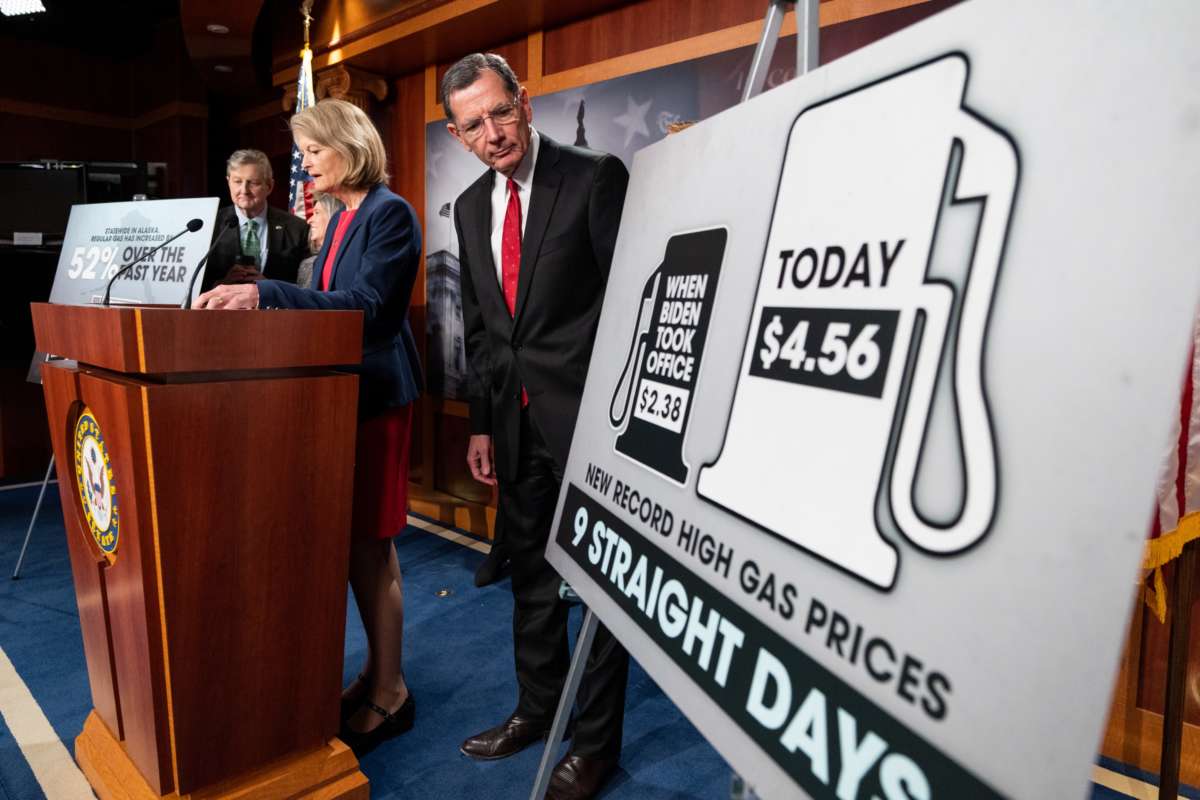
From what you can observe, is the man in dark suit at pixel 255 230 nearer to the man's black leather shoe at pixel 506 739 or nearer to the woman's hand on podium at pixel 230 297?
the woman's hand on podium at pixel 230 297

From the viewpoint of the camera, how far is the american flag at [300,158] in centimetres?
359

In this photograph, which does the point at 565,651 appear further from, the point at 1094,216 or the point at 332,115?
the point at 1094,216

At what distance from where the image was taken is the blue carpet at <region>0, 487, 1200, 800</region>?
65.5 inches

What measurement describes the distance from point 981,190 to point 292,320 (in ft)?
3.71

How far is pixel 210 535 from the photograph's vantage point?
4.10ft

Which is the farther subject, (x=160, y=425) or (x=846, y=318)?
(x=160, y=425)

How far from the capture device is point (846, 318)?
61cm

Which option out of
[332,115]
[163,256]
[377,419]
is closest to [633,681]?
[377,419]

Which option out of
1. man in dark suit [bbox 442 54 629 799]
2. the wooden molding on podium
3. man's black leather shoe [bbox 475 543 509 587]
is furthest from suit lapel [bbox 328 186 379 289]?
man's black leather shoe [bbox 475 543 509 587]

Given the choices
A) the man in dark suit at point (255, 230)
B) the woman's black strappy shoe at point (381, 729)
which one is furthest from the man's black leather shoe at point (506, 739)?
the man in dark suit at point (255, 230)

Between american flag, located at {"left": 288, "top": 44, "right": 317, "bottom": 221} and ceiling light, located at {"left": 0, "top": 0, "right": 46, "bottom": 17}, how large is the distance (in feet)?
7.43

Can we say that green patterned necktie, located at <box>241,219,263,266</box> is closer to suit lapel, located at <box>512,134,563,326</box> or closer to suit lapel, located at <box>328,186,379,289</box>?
suit lapel, located at <box>328,186,379,289</box>

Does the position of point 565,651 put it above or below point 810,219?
below

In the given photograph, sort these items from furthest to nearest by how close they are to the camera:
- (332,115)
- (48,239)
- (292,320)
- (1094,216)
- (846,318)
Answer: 1. (48,239)
2. (332,115)
3. (292,320)
4. (846,318)
5. (1094,216)
